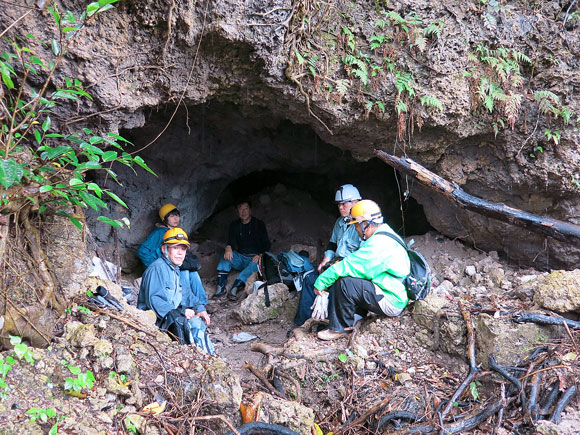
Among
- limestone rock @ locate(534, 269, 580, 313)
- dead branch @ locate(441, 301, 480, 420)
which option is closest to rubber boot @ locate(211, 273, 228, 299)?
dead branch @ locate(441, 301, 480, 420)

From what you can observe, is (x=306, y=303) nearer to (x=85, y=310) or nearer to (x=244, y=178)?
(x=85, y=310)

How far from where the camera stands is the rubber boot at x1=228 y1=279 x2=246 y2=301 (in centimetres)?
706

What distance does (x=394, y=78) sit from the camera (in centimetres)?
510

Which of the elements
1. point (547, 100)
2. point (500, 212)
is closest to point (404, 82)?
point (547, 100)

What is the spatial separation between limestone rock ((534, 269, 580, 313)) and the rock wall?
63.1 inches

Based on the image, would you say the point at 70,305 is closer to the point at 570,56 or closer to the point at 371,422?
the point at 371,422

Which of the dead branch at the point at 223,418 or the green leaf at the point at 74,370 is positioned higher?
the green leaf at the point at 74,370

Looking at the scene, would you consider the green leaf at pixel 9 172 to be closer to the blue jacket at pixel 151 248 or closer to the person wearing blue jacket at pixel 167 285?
the person wearing blue jacket at pixel 167 285

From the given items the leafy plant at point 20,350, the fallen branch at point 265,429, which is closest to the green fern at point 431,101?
the fallen branch at point 265,429

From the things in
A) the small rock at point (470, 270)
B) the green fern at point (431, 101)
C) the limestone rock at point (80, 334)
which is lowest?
the small rock at point (470, 270)

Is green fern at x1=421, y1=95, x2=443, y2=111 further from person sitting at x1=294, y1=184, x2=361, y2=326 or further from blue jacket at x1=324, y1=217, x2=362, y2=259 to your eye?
blue jacket at x1=324, y1=217, x2=362, y2=259

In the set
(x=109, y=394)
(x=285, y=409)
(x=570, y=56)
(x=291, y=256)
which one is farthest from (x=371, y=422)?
(x=570, y=56)

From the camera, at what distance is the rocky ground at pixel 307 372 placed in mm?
2889

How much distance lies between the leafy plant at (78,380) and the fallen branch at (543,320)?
3.73 m
